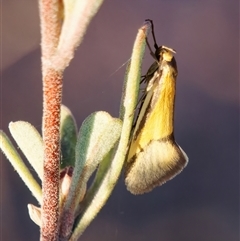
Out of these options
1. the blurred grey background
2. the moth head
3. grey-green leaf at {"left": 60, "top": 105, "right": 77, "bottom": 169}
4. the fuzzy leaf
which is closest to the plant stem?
the fuzzy leaf

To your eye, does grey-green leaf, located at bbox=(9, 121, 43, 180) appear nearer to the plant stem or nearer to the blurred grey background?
the plant stem

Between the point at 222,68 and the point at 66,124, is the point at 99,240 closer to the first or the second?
the point at 222,68

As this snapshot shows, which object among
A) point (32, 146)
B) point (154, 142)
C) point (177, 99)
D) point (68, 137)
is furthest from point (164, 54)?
point (177, 99)

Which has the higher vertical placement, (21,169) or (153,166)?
(21,169)

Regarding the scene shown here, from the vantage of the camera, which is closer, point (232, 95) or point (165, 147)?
Answer: point (165, 147)

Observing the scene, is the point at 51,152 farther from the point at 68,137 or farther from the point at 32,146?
the point at 68,137

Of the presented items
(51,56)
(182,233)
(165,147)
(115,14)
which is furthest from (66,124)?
(115,14)

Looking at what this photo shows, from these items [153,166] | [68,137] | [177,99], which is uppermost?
[68,137]
